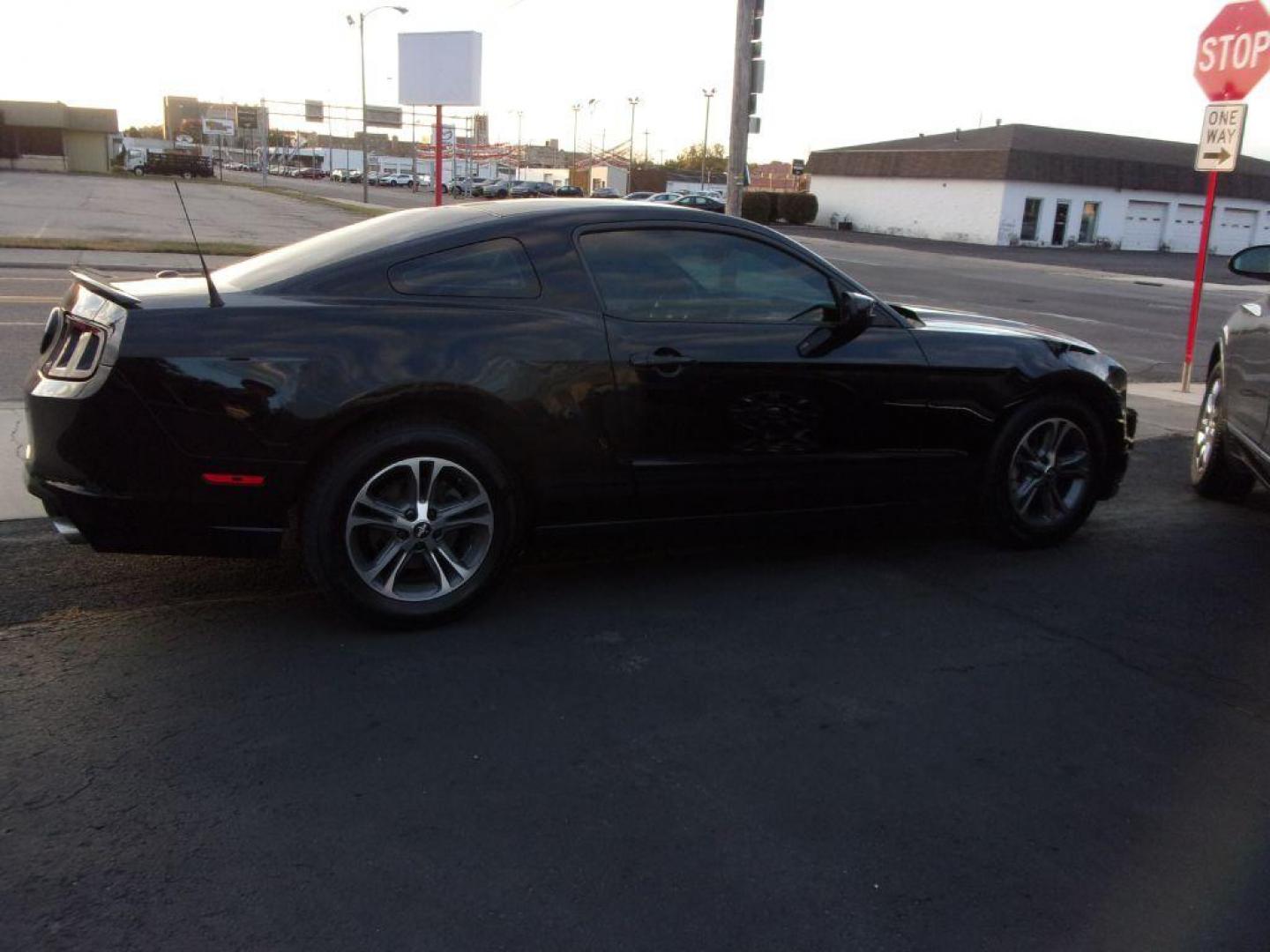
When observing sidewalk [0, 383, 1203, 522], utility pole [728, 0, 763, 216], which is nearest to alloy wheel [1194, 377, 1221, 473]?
sidewalk [0, 383, 1203, 522]

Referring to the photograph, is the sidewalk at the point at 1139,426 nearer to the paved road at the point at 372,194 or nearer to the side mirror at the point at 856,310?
the side mirror at the point at 856,310

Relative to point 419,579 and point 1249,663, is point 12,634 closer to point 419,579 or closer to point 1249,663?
point 419,579

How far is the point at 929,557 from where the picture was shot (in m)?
5.22

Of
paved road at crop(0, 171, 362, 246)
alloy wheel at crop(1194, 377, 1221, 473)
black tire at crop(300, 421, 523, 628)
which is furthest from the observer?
paved road at crop(0, 171, 362, 246)

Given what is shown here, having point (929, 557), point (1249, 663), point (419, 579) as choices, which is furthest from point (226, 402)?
point (1249, 663)

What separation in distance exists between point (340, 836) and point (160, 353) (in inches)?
71.1

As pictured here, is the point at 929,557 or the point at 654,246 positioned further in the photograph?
the point at 929,557

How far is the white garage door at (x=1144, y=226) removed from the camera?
56906 mm

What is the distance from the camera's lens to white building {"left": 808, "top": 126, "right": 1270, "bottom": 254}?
53.4m

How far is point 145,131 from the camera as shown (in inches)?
6097

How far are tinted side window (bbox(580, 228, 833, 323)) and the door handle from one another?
6.2 inches

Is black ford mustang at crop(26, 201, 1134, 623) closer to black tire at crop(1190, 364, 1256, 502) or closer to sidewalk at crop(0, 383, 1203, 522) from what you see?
sidewalk at crop(0, 383, 1203, 522)

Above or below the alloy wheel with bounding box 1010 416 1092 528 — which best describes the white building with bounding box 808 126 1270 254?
above

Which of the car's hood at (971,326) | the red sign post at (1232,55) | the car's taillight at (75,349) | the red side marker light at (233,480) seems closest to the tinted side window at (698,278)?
the car's hood at (971,326)
